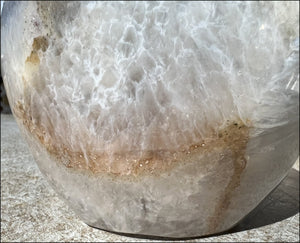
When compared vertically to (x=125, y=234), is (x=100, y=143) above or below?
above

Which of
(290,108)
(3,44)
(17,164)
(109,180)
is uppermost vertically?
(3,44)

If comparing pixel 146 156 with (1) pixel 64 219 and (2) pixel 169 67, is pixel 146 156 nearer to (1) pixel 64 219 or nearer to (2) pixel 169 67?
(2) pixel 169 67

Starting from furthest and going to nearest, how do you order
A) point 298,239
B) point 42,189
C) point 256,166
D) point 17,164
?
point 17,164
point 42,189
point 298,239
point 256,166

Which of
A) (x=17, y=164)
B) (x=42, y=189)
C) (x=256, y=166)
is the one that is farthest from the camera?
(x=17, y=164)

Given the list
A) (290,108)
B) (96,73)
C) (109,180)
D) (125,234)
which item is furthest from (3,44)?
(290,108)

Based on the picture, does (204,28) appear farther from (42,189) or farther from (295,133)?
(42,189)

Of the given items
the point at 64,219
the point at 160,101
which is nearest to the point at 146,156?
the point at 160,101

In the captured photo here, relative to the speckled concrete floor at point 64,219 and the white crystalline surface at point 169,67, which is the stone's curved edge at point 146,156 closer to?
the white crystalline surface at point 169,67
